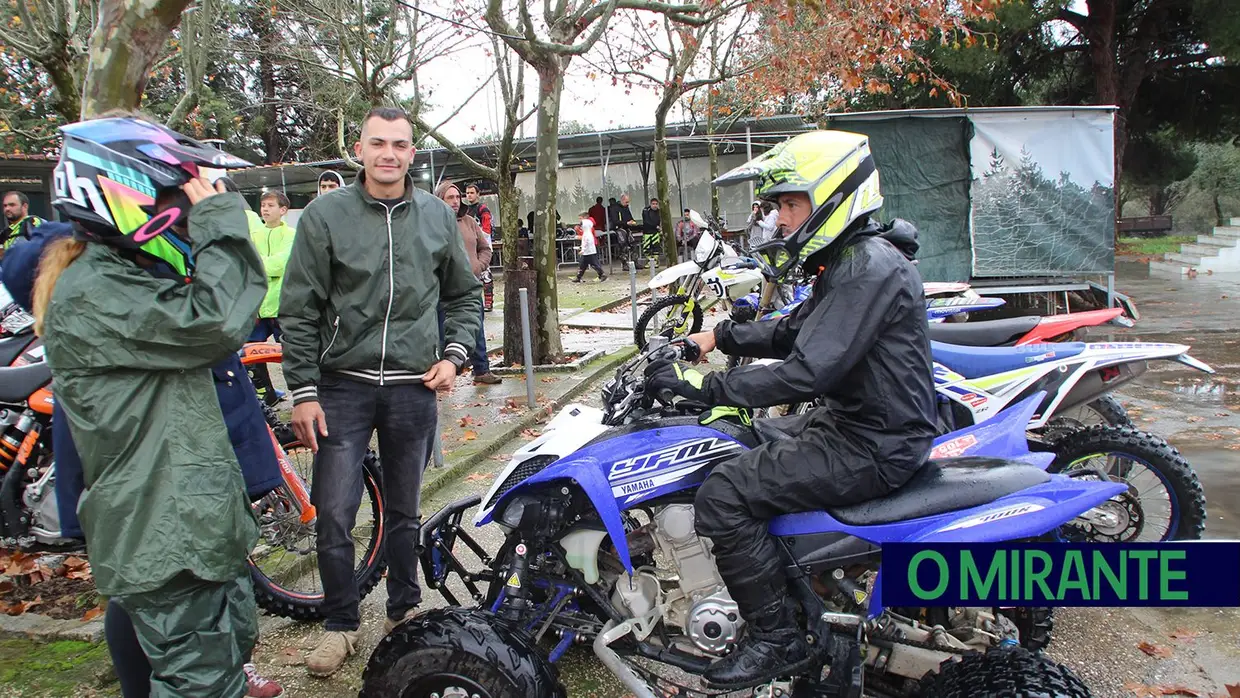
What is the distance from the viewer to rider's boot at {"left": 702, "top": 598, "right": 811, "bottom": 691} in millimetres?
2576

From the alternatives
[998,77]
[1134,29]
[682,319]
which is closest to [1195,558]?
[682,319]

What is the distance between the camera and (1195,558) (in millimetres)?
1988

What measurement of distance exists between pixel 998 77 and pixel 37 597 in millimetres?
24696

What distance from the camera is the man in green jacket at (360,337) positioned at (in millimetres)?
3148

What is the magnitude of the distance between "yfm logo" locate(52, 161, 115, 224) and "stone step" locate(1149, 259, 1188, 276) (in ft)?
69.3

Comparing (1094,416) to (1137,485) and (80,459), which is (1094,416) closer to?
(1137,485)

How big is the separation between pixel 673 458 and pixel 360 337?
4.34 feet

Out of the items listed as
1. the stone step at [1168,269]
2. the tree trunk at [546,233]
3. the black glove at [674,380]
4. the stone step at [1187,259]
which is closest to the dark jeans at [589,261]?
the tree trunk at [546,233]

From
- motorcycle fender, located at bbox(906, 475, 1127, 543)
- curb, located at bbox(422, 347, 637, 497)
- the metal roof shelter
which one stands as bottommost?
curb, located at bbox(422, 347, 637, 497)

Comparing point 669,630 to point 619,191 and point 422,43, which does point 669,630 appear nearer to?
point 422,43

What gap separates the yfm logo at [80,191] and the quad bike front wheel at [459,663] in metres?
1.50

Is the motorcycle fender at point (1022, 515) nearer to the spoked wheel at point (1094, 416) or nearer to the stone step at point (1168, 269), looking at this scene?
the spoked wheel at point (1094, 416)

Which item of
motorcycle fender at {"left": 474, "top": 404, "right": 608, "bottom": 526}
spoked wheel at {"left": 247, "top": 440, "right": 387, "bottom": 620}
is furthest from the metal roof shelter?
motorcycle fender at {"left": 474, "top": 404, "right": 608, "bottom": 526}

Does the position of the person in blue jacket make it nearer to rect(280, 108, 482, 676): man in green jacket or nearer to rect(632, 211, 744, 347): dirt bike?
rect(280, 108, 482, 676): man in green jacket
